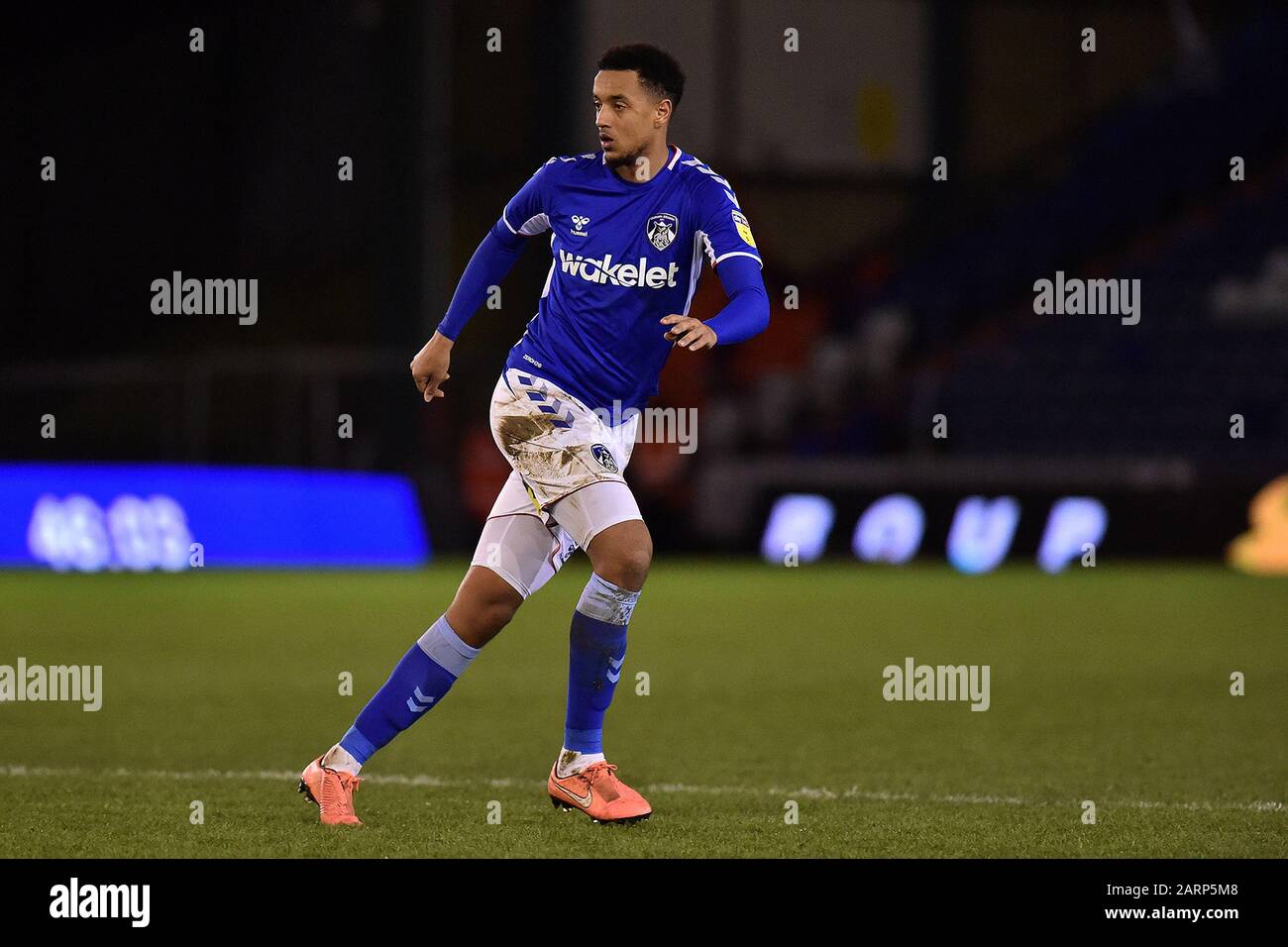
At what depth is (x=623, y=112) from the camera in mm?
5434

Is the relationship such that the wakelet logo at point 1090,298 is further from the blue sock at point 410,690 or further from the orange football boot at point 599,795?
the blue sock at point 410,690

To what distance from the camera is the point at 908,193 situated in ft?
85.0

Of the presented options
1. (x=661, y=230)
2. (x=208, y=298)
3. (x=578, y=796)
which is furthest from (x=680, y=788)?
(x=208, y=298)

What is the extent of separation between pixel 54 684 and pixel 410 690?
3.95 m

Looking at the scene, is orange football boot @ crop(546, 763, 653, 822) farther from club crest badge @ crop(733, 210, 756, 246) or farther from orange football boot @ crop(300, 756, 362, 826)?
club crest badge @ crop(733, 210, 756, 246)

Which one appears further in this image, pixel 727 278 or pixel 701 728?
pixel 701 728

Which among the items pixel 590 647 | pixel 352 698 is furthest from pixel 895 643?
pixel 590 647

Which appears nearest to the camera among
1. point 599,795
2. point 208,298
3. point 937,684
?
point 599,795

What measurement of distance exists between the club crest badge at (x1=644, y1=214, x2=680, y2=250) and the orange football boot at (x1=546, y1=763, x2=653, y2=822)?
1477 mm

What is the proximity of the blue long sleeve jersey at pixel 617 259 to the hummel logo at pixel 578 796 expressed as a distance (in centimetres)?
109

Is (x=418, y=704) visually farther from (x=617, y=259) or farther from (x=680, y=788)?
(x=617, y=259)

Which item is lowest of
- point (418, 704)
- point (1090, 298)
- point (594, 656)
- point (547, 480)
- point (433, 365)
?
point (418, 704)

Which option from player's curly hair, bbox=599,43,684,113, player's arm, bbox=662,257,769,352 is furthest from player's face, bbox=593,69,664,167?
player's arm, bbox=662,257,769,352

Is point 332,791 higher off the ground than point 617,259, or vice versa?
point 617,259
